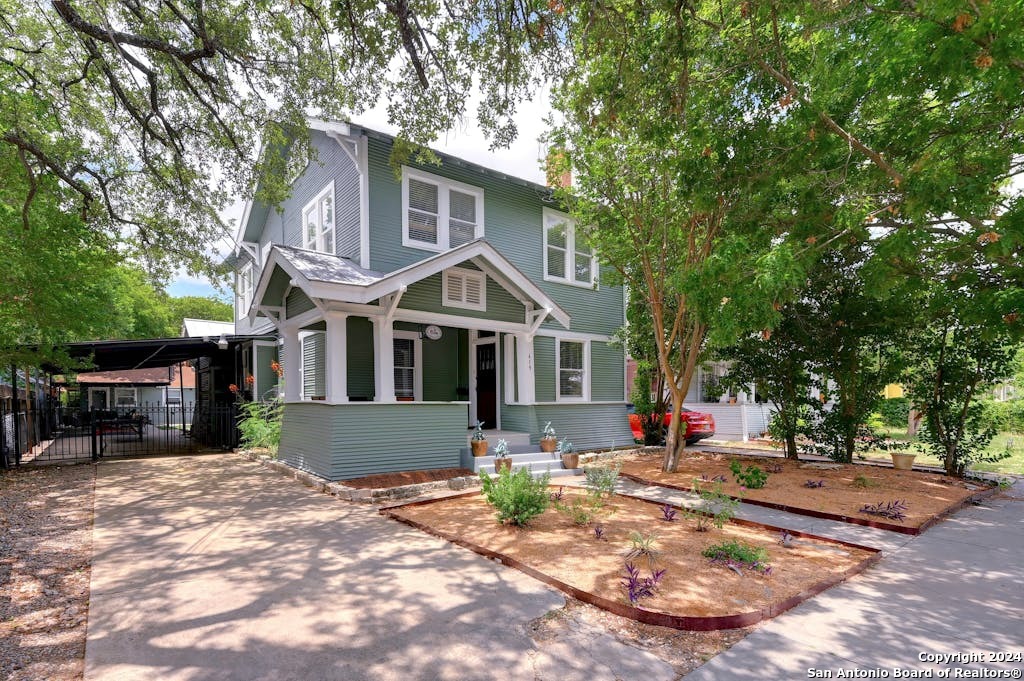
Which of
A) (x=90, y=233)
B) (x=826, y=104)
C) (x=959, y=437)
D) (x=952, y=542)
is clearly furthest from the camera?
(x=90, y=233)

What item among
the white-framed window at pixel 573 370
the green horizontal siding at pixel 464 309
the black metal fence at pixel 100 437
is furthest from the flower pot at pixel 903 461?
the black metal fence at pixel 100 437

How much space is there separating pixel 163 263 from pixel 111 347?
2.80 meters

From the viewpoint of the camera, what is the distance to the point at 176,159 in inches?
396

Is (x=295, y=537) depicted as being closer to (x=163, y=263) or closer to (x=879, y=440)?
(x=163, y=263)

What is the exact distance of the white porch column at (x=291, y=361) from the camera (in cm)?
1047

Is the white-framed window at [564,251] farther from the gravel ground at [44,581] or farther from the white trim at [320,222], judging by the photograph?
the gravel ground at [44,581]

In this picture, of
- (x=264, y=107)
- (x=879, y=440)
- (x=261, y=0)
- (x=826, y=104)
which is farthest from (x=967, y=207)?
(x=264, y=107)

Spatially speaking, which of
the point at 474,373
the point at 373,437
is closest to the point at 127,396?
the point at 474,373

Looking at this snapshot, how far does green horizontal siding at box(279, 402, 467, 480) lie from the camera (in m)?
8.38

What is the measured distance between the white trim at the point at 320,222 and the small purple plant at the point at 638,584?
957 centimetres

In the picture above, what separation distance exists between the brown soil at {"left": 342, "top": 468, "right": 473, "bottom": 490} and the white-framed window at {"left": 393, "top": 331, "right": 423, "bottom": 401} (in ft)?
9.55

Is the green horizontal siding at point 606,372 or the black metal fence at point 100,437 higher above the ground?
the green horizontal siding at point 606,372

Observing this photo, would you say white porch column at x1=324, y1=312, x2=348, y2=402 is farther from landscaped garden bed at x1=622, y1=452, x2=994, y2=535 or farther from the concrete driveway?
landscaped garden bed at x1=622, y1=452, x2=994, y2=535

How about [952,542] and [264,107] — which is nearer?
[952,542]
